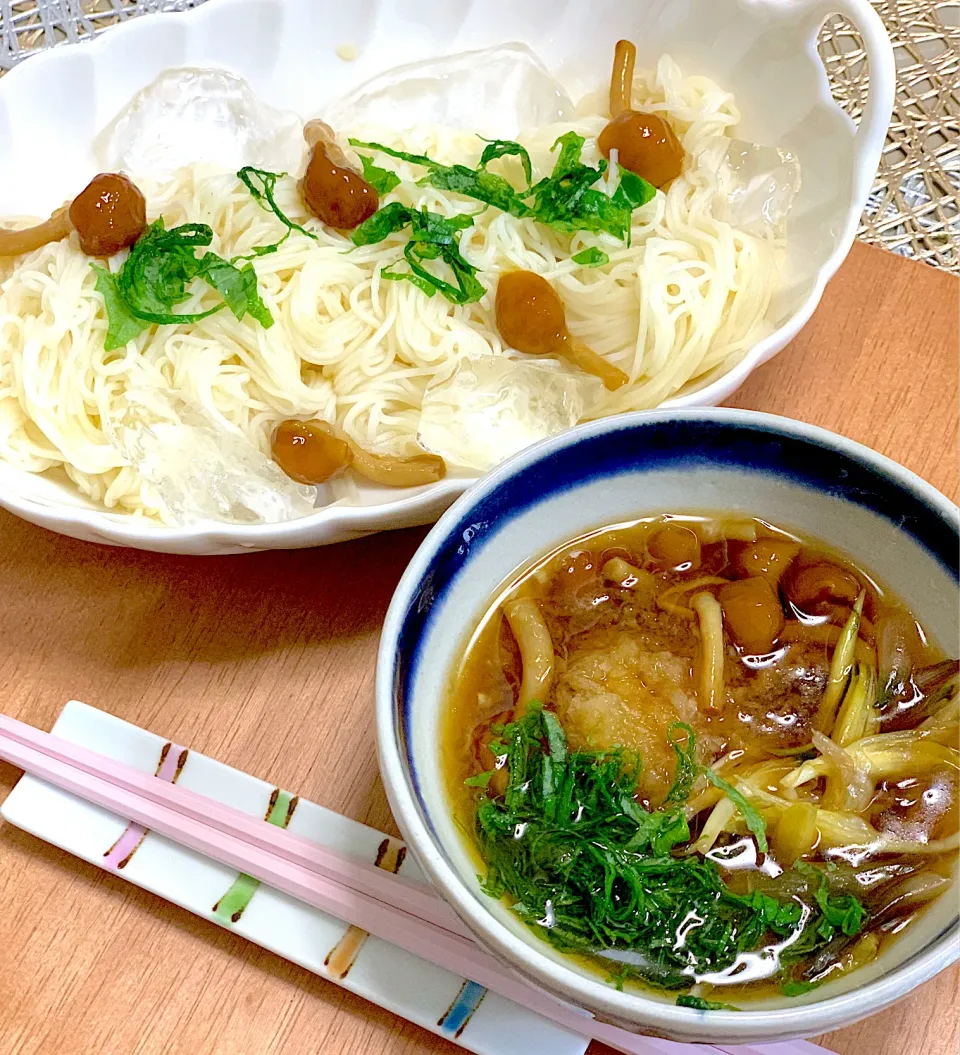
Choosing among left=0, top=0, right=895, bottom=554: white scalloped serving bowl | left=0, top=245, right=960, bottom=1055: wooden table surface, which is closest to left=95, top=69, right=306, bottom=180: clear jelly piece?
left=0, top=0, right=895, bottom=554: white scalloped serving bowl

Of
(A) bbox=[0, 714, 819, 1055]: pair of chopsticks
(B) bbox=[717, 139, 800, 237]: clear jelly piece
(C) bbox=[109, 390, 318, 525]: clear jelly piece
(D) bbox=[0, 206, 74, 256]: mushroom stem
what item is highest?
(D) bbox=[0, 206, 74, 256]: mushroom stem

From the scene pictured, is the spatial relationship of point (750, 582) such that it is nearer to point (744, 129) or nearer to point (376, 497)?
point (376, 497)

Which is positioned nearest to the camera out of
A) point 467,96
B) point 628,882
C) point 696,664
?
point 628,882

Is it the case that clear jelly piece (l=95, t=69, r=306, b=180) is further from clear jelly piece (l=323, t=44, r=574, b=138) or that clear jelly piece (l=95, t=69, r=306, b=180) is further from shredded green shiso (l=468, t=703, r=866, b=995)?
shredded green shiso (l=468, t=703, r=866, b=995)

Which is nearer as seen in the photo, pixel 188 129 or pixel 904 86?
pixel 188 129

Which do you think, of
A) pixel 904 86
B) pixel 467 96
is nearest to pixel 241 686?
pixel 467 96

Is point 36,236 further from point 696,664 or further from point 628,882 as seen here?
point 628,882
